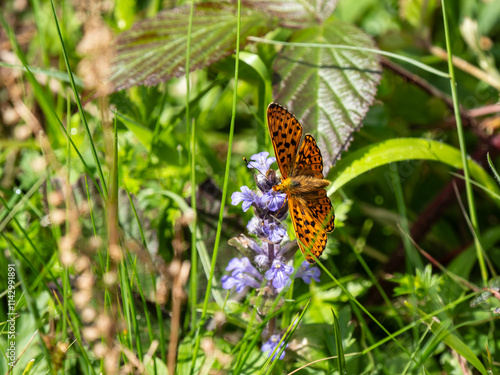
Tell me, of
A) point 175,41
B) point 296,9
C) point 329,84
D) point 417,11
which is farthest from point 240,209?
point 417,11

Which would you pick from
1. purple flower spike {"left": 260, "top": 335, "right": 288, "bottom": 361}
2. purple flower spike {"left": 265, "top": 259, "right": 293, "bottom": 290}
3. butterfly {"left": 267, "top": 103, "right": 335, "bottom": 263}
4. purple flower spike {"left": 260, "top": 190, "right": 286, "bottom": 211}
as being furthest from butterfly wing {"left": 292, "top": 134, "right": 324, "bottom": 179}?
purple flower spike {"left": 260, "top": 335, "right": 288, "bottom": 361}

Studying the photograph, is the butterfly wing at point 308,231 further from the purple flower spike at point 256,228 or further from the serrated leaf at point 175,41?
the serrated leaf at point 175,41

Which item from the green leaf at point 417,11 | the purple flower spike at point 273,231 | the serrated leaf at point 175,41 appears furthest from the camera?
the green leaf at point 417,11

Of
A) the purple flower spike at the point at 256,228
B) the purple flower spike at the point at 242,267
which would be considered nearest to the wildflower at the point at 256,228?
the purple flower spike at the point at 256,228

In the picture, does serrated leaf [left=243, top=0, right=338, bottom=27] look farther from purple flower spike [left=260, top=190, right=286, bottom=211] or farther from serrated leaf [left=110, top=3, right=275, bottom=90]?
purple flower spike [left=260, top=190, right=286, bottom=211]

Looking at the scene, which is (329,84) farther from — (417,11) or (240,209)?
(417,11)
